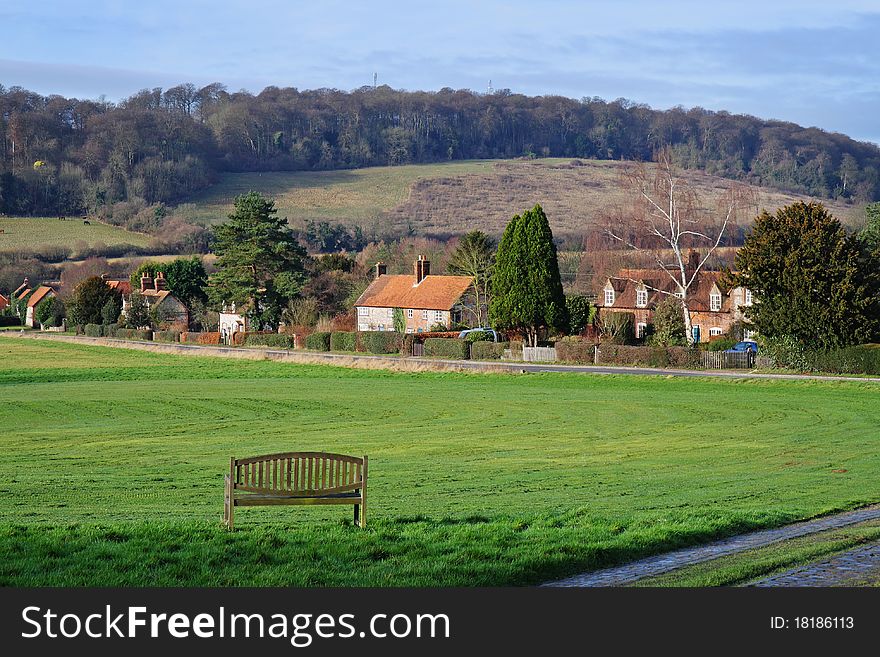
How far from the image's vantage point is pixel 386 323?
318ft

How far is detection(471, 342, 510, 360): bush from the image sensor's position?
2739 inches

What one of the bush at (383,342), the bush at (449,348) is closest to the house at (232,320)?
the bush at (383,342)

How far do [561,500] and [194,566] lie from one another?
328 inches

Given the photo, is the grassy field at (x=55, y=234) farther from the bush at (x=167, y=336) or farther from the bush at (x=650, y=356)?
the bush at (x=650, y=356)

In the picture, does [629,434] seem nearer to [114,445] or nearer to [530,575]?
[114,445]

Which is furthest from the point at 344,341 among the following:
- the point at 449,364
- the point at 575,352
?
the point at 575,352

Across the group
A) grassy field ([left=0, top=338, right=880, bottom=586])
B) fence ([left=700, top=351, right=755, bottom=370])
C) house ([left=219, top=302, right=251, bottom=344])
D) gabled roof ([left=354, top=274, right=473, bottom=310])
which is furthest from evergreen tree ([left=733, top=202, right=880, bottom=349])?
house ([left=219, top=302, right=251, bottom=344])

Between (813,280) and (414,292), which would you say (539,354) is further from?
(414,292)

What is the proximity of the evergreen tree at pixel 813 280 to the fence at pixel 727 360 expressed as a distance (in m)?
2.46

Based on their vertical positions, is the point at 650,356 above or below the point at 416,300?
below

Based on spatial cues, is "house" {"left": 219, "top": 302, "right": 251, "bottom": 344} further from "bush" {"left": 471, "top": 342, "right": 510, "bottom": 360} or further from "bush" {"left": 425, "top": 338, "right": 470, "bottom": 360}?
"bush" {"left": 471, "top": 342, "right": 510, "bottom": 360}

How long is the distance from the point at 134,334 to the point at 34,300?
40.7 m

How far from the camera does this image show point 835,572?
1184 cm

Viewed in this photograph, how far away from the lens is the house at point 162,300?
111250mm
